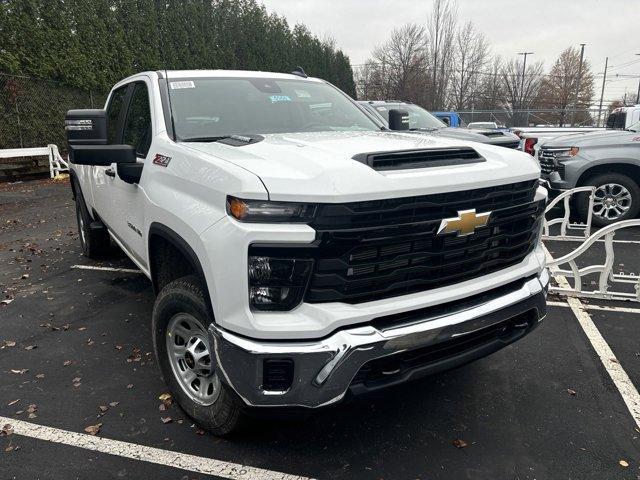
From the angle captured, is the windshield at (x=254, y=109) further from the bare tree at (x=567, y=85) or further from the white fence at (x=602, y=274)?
the bare tree at (x=567, y=85)

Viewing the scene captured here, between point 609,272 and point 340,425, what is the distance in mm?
3180

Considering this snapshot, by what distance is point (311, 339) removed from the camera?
7.13 feet

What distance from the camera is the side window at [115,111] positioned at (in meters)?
4.54

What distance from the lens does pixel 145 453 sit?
2725 mm

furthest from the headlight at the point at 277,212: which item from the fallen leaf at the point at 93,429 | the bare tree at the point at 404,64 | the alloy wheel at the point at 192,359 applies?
the bare tree at the point at 404,64

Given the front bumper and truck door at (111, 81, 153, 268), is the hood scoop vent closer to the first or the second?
the front bumper

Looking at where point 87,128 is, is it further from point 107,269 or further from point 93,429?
point 107,269

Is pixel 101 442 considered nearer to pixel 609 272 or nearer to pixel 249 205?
pixel 249 205

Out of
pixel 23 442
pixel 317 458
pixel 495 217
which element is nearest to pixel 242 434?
pixel 317 458

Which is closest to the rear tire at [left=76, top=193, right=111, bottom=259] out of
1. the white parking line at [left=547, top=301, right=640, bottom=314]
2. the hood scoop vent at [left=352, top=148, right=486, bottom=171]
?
the hood scoop vent at [left=352, top=148, right=486, bottom=171]

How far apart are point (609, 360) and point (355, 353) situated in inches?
97.8

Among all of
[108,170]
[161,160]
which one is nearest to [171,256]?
[161,160]

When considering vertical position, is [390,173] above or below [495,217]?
above

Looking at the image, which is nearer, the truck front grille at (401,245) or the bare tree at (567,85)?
the truck front grille at (401,245)
